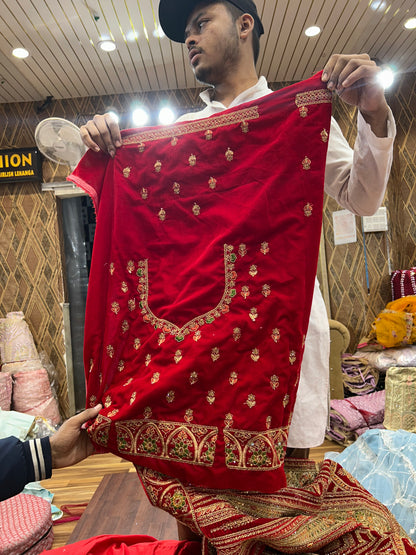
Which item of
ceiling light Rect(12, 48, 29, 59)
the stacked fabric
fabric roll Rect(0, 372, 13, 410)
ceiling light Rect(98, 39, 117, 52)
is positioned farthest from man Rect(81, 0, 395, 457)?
fabric roll Rect(0, 372, 13, 410)

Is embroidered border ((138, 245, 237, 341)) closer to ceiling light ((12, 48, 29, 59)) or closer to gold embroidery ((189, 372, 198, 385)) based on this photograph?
gold embroidery ((189, 372, 198, 385))

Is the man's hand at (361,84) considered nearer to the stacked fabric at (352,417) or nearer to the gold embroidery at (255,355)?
the gold embroidery at (255,355)

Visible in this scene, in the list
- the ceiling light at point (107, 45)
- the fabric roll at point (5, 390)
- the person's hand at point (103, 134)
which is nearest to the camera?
the person's hand at point (103, 134)

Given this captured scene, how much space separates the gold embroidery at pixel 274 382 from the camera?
3.28 feet

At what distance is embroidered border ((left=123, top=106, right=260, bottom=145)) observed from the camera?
3.64ft

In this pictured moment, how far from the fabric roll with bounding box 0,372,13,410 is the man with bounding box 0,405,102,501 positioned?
3.38 metres

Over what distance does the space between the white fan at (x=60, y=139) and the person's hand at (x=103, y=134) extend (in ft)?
3.48

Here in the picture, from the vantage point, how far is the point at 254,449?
97 cm

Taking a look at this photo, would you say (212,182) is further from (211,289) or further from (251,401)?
(251,401)

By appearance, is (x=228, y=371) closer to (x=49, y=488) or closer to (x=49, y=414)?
(x=49, y=488)

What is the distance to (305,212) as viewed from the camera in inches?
41.3

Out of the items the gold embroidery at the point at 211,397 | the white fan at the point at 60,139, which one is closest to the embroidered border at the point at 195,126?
the gold embroidery at the point at 211,397

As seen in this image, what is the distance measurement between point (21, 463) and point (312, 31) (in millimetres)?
4240

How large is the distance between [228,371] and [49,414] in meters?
3.84
